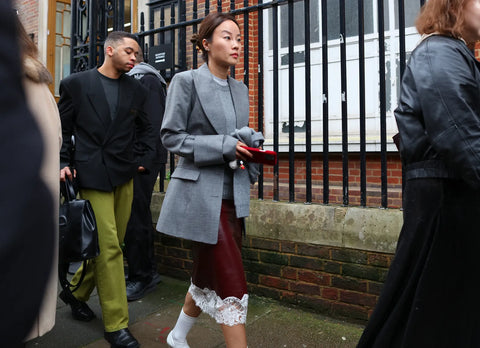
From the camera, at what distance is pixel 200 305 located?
2598mm

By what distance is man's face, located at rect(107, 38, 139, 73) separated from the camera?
326 cm


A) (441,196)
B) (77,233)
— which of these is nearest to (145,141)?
(77,233)

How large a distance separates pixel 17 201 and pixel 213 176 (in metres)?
1.71

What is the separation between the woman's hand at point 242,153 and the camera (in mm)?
Result: 2434

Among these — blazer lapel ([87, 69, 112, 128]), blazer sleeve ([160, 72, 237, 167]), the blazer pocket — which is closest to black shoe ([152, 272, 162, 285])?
blazer lapel ([87, 69, 112, 128])

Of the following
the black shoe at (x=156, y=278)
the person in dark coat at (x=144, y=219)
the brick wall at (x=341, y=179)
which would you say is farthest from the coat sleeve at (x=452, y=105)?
the brick wall at (x=341, y=179)

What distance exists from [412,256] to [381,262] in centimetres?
128

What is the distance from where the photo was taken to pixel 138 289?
4.12 meters

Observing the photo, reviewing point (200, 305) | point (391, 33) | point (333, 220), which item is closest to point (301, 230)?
point (333, 220)

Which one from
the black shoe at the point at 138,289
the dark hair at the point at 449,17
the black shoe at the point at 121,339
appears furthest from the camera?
the black shoe at the point at 138,289

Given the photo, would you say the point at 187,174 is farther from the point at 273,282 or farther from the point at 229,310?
the point at 273,282

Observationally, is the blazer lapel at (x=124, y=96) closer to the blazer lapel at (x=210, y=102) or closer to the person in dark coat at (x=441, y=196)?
the blazer lapel at (x=210, y=102)

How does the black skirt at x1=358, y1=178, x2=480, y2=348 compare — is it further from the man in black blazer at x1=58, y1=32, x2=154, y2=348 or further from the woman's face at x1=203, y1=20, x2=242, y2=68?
the man in black blazer at x1=58, y1=32, x2=154, y2=348

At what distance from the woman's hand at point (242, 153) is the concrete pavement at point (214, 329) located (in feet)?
4.53
